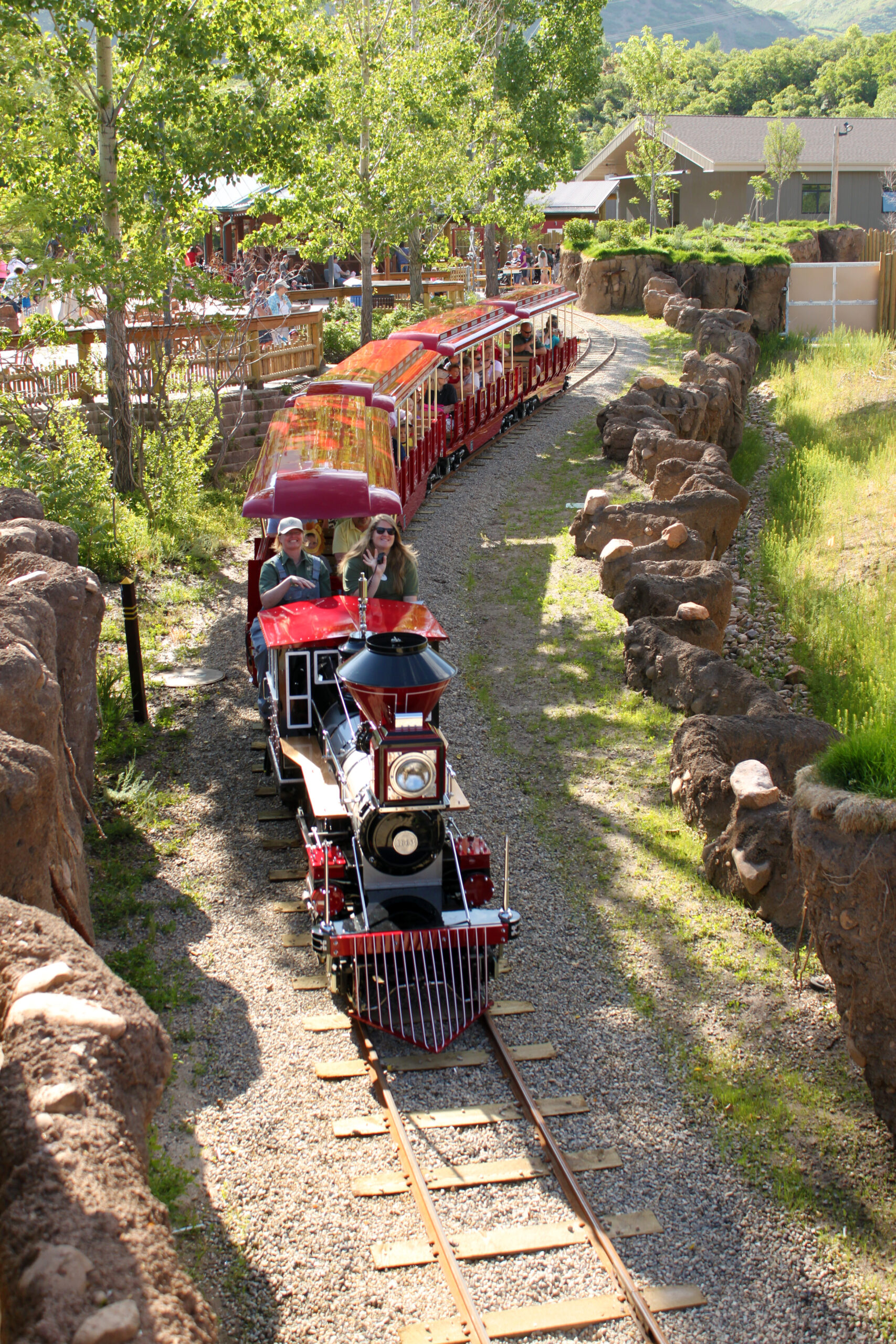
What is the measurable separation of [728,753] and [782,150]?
49983mm

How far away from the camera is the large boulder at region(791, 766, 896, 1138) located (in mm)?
6336

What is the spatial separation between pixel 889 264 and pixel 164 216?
85.6 ft

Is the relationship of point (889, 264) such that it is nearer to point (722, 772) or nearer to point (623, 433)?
point (623, 433)

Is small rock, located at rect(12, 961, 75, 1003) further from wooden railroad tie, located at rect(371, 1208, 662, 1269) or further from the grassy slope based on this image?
the grassy slope

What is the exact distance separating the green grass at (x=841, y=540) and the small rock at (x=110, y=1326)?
242 inches

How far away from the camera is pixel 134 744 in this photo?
36.6 ft

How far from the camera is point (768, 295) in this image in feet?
125

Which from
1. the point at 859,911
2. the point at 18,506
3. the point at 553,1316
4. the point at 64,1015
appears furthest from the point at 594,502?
the point at 64,1015

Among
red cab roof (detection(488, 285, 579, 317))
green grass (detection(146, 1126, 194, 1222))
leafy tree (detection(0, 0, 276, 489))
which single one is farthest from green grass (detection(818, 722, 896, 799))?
red cab roof (detection(488, 285, 579, 317))

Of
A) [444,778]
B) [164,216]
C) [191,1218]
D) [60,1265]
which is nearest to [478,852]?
[444,778]

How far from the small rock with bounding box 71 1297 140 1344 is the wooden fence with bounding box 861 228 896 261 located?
41.1 m

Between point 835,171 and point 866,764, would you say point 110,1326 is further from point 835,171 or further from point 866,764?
point 835,171

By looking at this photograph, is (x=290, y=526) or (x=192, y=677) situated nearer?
(x=290, y=526)

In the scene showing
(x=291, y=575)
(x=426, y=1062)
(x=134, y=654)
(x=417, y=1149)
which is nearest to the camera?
(x=417, y=1149)
